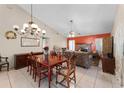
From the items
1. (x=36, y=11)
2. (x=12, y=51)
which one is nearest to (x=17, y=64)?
(x=12, y=51)

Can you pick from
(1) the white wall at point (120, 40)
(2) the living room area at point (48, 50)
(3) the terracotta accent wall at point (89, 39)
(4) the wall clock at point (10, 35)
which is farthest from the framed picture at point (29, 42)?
(1) the white wall at point (120, 40)

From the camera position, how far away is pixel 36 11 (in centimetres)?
470

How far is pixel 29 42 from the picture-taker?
510cm

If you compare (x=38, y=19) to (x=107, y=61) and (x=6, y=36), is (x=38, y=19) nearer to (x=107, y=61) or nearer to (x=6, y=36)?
(x=6, y=36)

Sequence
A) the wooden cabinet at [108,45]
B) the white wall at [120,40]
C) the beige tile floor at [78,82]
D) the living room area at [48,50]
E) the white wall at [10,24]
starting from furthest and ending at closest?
the wooden cabinet at [108,45] → the white wall at [10,24] → the living room area at [48,50] → the beige tile floor at [78,82] → the white wall at [120,40]

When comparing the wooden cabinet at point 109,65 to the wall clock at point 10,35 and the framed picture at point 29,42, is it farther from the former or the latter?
the wall clock at point 10,35

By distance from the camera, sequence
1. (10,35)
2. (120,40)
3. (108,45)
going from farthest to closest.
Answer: (108,45) → (10,35) → (120,40)

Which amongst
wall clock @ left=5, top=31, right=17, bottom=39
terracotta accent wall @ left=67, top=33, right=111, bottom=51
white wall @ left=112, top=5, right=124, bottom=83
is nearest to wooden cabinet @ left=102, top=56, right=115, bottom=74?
white wall @ left=112, top=5, right=124, bottom=83

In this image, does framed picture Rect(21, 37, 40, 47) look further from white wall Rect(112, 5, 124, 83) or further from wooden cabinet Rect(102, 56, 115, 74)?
white wall Rect(112, 5, 124, 83)

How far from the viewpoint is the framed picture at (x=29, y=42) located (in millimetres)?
4801

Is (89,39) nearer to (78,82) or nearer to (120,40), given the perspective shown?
(120,40)

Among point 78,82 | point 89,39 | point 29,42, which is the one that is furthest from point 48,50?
point 89,39

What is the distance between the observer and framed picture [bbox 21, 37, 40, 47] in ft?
15.8

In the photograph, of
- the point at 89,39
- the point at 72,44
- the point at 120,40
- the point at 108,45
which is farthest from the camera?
the point at 72,44
